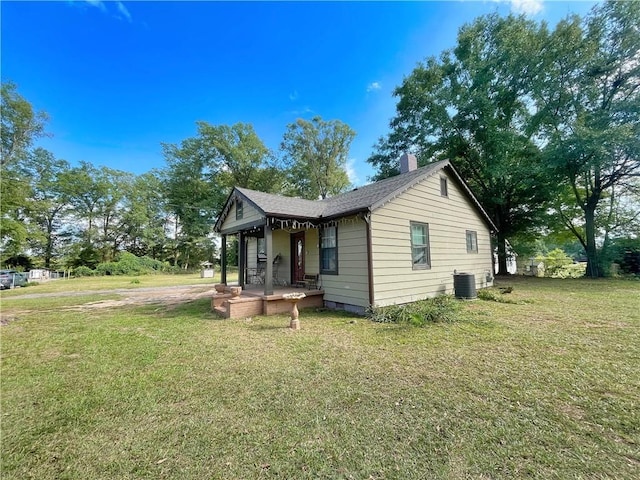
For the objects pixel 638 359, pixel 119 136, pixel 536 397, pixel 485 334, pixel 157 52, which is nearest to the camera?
pixel 536 397

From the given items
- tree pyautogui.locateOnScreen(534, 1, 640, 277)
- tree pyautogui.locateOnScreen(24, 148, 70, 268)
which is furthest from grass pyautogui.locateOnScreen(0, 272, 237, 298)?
tree pyautogui.locateOnScreen(534, 1, 640, 277)

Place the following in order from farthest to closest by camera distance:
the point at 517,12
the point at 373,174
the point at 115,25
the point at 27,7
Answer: the point at 373,174, the point at 517,12, the point at 115,25, the point at 27,7

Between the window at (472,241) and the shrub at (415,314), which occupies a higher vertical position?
the window at (472,241)

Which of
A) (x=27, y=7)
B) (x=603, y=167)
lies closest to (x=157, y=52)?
(x=27, y=7)

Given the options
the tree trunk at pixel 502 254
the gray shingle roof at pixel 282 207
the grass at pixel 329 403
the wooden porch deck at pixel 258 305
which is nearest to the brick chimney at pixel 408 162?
the gray shingle roof at pixel 282 207

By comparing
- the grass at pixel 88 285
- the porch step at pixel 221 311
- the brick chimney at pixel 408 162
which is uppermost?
the brick chimney at pixel 408 162

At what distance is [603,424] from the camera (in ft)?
7.56

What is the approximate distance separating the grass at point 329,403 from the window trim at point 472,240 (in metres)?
5.10

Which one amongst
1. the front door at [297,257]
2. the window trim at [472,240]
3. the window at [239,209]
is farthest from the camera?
the window trim at [472,240]

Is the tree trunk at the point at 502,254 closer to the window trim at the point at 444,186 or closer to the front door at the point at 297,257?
the window trim at the point at 444,186

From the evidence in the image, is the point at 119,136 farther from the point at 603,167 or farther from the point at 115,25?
the point at 603,167

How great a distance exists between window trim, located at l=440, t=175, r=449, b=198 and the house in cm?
4

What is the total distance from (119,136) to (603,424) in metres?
32.9

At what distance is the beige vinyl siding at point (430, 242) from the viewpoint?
683 centimetres
